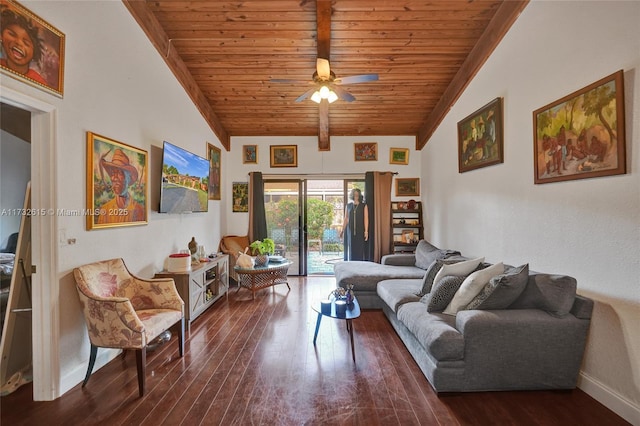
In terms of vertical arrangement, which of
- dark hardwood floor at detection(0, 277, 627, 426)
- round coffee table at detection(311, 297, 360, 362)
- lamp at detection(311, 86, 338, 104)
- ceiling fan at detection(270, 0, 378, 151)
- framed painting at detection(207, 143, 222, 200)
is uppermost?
ceiling fan at detection(270, 0, 378, 151)

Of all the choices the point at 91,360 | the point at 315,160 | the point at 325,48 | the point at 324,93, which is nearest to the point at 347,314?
the point at 91,360

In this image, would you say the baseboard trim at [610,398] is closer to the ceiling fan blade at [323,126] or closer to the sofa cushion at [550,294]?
the sofa cushion at [550,294]

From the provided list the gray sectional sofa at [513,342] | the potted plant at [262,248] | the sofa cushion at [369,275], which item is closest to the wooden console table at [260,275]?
the potted plant at [262,248]

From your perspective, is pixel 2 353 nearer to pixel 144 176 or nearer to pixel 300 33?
pixel 144 176

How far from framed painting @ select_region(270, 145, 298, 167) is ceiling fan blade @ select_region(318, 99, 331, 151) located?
52cm

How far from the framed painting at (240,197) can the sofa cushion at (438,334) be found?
13.5 ft

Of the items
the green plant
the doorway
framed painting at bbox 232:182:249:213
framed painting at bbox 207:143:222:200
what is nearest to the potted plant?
the green plant

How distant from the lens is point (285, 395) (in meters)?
2.12

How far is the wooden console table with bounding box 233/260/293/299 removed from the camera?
444 cm

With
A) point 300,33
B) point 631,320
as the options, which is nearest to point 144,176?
point 300,33

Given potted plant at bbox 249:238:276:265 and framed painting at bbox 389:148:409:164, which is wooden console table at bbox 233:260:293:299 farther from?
framed painting at bbox 389:148:409:164

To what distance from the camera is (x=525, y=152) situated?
2.86m

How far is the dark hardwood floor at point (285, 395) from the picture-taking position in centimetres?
189

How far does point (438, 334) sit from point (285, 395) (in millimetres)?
1194
